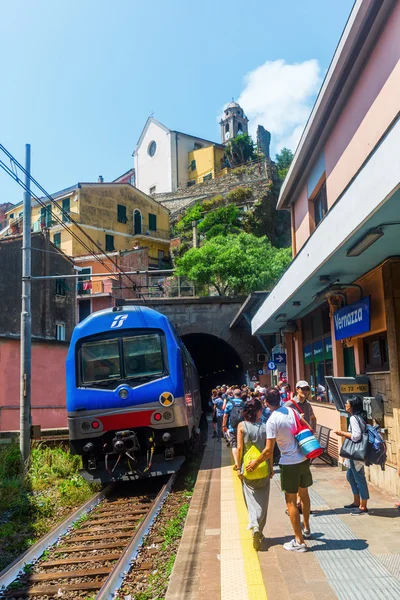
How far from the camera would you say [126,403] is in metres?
9.31

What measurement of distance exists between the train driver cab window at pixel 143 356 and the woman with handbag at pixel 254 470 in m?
4.22

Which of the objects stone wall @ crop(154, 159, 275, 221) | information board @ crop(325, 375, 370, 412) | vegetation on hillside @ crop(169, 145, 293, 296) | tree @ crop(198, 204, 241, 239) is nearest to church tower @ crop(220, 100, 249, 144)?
vegetation on hillside @ crop(169, 145, 293, 296)

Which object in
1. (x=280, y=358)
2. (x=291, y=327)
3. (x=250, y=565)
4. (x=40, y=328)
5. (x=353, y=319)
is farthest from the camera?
(x=40, y=328)

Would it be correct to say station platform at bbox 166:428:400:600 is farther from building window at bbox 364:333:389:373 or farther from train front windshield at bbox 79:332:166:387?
train front windshield at bbox 79:332:166:387

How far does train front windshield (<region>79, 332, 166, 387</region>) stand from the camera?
9.67 metres

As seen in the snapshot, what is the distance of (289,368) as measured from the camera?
15992mm

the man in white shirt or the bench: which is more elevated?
the man in white shirt

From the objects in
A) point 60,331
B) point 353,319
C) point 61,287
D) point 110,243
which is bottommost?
point 353,319

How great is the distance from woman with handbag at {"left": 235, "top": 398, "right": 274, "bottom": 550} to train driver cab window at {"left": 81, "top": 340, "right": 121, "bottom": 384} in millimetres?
4480

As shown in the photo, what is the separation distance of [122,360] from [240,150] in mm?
52623

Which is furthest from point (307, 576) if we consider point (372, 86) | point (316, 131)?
point (316, 131)

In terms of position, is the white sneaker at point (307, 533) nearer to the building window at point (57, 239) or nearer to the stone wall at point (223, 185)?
the building window at point (57, 239)

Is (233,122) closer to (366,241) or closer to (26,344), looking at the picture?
(26,344)

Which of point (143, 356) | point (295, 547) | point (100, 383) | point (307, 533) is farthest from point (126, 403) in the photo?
point (295, 547)
